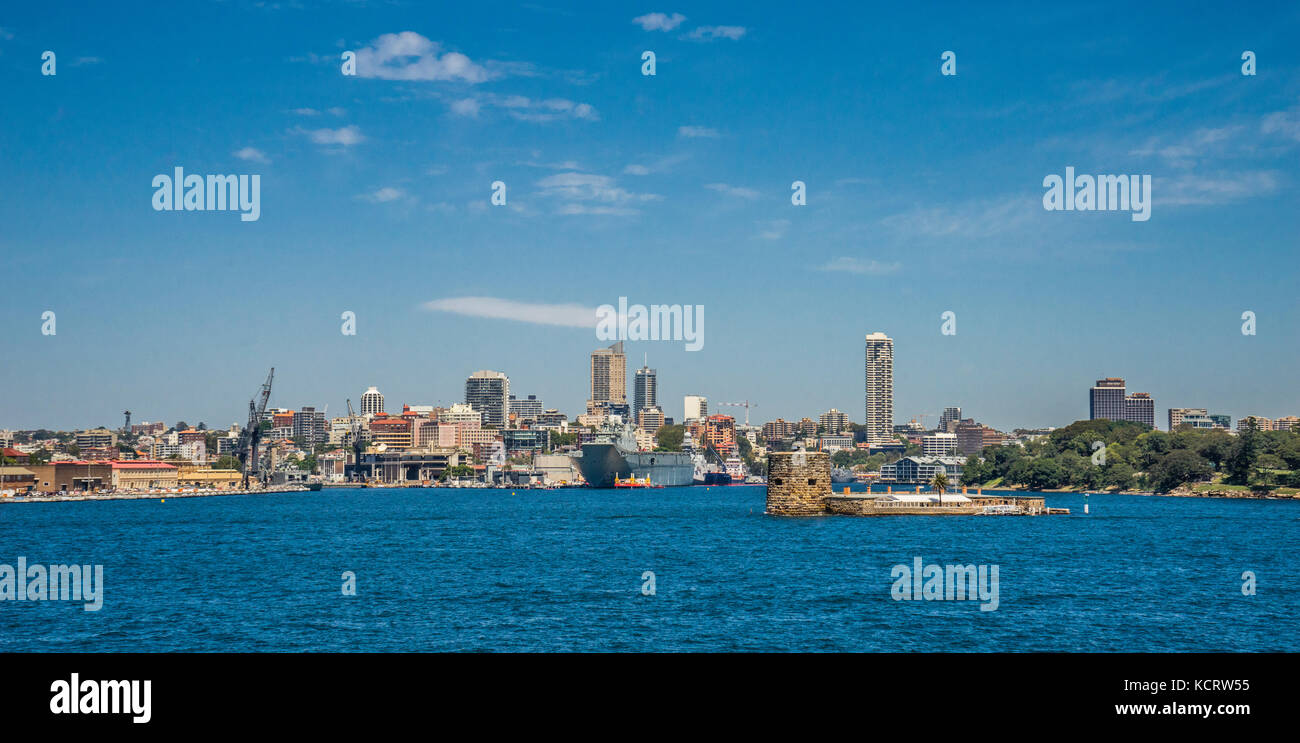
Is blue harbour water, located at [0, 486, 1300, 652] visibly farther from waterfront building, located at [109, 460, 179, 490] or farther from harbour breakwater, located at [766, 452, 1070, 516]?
waterfront building, located at [109, 460, 179, 490]

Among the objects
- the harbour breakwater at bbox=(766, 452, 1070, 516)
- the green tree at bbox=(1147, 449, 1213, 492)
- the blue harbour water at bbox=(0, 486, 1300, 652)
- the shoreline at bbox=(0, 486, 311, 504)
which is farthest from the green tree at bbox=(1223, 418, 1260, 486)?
the shoreline at bbox=(0, 486, 311, 504)

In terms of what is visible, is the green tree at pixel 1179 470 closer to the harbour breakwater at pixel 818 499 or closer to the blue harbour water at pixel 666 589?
the harbour breakwater at pixel 818 499

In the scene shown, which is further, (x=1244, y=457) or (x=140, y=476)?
(x=140, y=476)

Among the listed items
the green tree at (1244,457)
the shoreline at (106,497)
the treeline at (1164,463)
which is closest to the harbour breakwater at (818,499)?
the treeline at (1164,463)

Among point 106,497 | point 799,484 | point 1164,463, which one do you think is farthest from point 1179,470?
point 106,497

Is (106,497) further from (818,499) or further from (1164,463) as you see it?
(1164,463)

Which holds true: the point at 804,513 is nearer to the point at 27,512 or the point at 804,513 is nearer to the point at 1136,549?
the point at 1136,549
